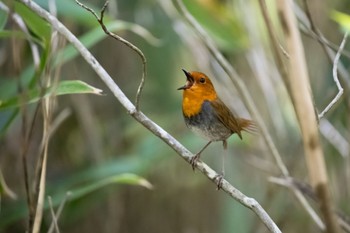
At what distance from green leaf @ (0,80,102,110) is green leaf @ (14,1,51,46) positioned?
0.54 feet

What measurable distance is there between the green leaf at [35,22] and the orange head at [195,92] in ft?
1.32

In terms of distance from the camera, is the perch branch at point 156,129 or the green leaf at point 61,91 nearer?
the perch branch at point 156,129

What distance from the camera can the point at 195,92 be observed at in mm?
1854

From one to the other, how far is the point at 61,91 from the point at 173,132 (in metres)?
1.65

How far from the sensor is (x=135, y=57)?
10.5ft

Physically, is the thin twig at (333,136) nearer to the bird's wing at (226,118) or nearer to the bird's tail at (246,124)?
the bird's tail at (246,124)

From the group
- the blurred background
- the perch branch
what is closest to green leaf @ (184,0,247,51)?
the blurred background

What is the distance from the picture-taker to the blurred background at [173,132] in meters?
2.61

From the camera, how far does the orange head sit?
72.6 inches

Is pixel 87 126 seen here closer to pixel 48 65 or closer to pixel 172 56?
pixel 172 56

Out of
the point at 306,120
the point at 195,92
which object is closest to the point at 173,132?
the point at 195,92

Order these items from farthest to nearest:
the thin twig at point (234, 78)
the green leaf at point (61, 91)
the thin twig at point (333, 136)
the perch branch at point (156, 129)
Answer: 1. the thin twig at point (333, 136)
2. the thin twig at point (234, 78)
3. the green leaf at point (61, 91)
4. the perch branch at point (156, 129)

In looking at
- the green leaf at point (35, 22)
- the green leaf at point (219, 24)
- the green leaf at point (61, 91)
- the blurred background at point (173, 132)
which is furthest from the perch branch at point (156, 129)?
the green leaf at point (219, 24)

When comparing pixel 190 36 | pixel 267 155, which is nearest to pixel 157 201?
pixel 267 155
